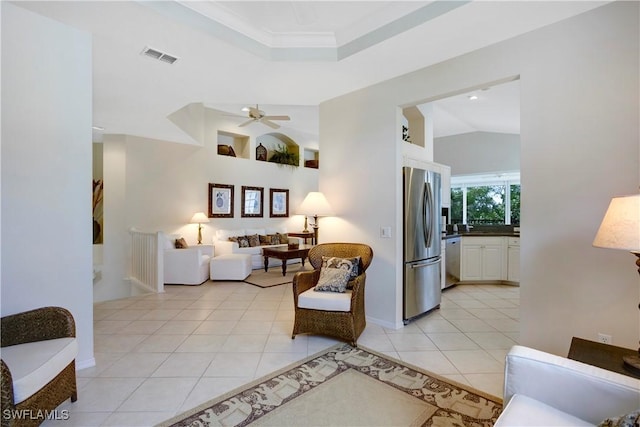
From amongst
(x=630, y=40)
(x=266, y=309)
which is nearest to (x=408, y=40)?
Answer: (x=630, y=40)

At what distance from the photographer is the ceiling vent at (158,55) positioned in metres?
2.74

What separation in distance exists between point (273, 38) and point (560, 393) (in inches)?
128

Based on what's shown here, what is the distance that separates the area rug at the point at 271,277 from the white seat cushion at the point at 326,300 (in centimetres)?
238

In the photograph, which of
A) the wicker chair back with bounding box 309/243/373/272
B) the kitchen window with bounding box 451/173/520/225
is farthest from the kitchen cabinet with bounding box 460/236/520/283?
the wicker chair back with bounding box 309/243/373/272

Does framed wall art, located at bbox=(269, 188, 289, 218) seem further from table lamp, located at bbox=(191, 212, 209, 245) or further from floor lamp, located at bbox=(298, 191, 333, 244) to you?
floor lamp, located at bbox=(298, 191, 333, 244)

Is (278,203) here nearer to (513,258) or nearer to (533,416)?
(513,258)

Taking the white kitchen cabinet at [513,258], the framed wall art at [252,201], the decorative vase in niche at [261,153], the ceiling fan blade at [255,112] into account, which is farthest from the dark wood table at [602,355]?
the decorative vase in niche at [261,153]

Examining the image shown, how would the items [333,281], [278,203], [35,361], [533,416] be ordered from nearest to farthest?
[533,416]
[35,361]
[333,281]
[278,203]

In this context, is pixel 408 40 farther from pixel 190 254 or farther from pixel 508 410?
pixel 190 254

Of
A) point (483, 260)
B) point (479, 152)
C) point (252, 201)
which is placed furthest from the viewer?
point (252, 201)

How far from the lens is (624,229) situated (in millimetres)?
1324

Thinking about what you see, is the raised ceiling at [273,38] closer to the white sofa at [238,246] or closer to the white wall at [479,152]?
the white sofa at [238,246]

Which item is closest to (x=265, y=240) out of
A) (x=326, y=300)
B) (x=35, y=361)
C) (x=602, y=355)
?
(x=326, y=300)

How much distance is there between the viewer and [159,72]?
321 cm
